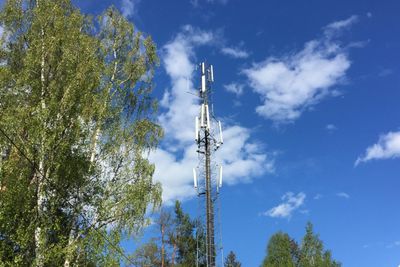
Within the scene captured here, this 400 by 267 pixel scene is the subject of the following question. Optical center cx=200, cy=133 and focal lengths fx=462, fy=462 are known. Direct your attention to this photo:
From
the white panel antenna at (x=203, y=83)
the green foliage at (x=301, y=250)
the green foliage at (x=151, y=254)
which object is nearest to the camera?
the white panel antenna at (x=203, y=83)

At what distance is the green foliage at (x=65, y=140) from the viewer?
14.4 meters

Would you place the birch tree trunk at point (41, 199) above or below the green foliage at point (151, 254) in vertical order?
below

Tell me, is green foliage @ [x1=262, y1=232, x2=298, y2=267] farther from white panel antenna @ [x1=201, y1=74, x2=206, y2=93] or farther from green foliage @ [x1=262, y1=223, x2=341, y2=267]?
white panel antenna @ [x1=201, y1=74, x2=206, y2=93]

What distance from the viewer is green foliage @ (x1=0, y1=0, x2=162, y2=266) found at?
14.4 m

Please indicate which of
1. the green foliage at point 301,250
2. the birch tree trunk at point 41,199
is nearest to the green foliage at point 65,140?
the birch tree trunk at point 41,199

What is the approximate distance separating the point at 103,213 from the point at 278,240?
42.4 meters

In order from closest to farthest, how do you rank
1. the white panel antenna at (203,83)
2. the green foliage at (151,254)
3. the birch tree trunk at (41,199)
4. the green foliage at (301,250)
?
the birch tree trunk at (41,199) → the white panel antenna at (203,83) → the green foliage at (151,254) → the green foliage at (301,250)

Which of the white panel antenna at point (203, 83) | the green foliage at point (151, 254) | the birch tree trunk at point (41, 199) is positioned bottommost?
the birch tree trunk at point (41, 199)

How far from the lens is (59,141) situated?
15375 millimetres

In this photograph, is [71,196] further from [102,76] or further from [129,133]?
[102,76]

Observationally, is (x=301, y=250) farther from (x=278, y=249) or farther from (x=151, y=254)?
(x=151, y=254)

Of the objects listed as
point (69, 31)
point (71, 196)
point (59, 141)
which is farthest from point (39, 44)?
point (71, 196)

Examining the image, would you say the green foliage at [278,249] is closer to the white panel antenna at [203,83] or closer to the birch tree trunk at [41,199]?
the white panel antenna at [203,83]

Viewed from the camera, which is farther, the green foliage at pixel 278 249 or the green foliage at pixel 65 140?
the green foliage at pixel 278 249
